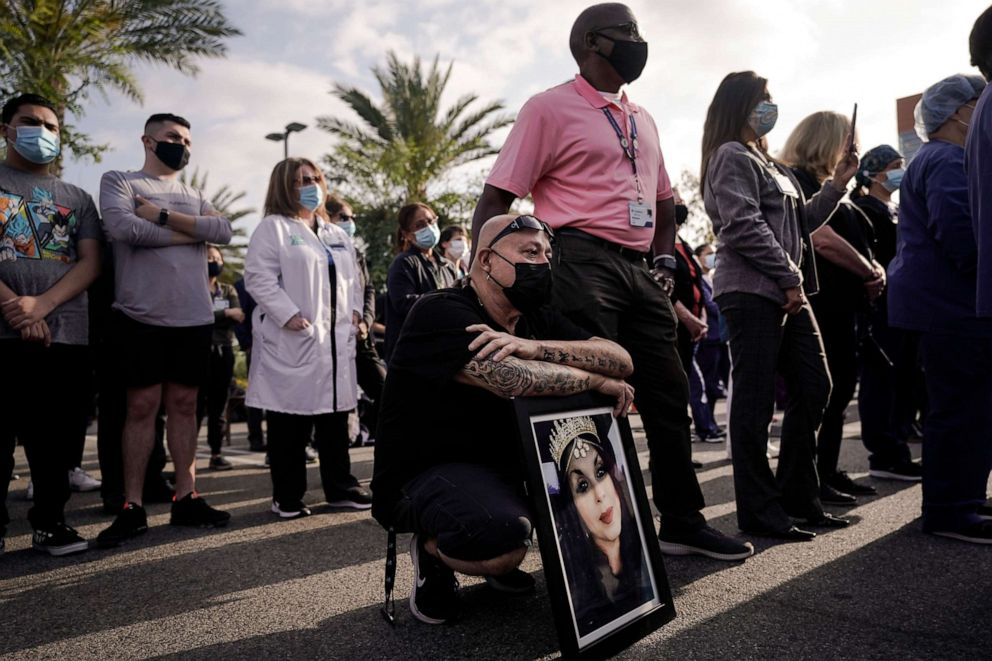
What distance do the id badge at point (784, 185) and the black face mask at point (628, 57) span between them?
3.33 ft

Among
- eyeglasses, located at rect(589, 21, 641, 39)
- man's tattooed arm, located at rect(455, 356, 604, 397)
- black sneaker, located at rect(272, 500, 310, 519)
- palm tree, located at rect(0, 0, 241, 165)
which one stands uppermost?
palm tree, located at rect(0, 0, 241, 165)

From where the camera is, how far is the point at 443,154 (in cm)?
2509

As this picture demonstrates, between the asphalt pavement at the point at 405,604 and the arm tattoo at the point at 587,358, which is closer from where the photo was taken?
the asphalt pavement at the point at 405,604

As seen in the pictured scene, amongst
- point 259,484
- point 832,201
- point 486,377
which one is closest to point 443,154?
point 259,484

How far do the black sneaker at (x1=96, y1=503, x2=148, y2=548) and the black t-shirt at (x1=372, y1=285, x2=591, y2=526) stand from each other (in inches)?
77.3

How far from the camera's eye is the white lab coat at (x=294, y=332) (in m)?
4.76

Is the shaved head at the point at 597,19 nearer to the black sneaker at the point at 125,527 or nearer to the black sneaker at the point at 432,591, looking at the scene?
the black sneaker at the point at 432,591

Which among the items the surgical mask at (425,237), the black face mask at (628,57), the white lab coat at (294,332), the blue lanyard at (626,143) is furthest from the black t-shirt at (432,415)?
the surgical mask at (425,237)

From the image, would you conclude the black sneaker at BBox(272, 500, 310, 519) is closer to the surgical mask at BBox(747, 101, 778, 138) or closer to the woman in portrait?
the woman in portrait

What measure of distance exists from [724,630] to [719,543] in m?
0.84

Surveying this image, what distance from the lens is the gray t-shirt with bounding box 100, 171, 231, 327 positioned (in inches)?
170

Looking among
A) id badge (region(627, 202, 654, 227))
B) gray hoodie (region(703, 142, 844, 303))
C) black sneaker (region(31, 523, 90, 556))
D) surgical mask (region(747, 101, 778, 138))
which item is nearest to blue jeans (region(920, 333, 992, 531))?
gray hoodie (region(703, 142, 844, 303))

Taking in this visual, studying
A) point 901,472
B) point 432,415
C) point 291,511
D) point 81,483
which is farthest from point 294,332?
point 901,472

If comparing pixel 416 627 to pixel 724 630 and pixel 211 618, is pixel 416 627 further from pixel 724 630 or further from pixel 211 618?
pixel 724 630
